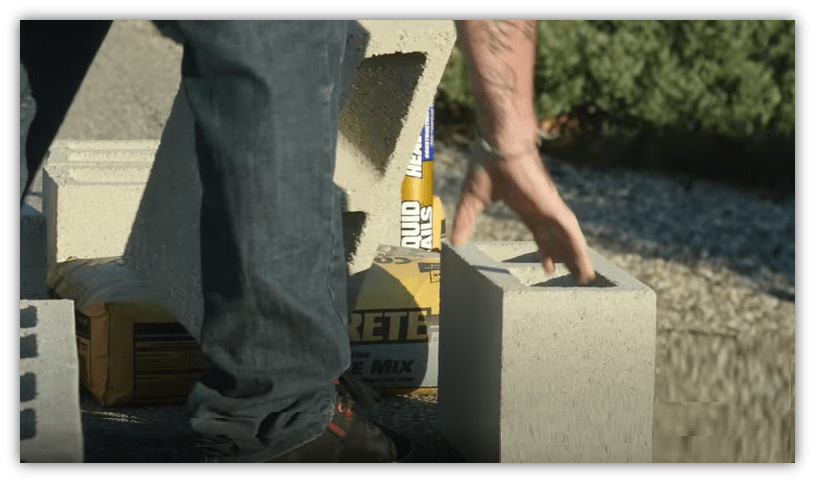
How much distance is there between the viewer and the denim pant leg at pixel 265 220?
6.49ft

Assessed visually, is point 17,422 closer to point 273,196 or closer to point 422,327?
point 273,196

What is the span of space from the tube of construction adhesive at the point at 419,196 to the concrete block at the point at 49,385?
41.2 inches

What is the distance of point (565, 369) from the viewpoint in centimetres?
237

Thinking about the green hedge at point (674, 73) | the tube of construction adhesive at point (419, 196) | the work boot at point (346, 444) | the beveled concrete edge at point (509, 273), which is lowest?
the work boot at point (346, 444)

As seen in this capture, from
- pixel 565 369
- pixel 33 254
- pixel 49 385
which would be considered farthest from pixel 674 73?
pixel 49 385

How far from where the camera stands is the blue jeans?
1.98 m

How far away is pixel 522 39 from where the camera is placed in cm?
225

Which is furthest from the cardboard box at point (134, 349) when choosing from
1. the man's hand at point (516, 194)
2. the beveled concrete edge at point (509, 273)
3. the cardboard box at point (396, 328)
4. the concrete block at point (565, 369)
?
the man's hand at point (516, 194)

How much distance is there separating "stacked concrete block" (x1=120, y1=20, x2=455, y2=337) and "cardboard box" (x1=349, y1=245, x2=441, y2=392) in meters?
0.06

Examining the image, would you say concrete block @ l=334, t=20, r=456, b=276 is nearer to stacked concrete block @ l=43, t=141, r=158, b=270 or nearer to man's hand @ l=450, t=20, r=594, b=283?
man's hand @ l=450, t=20, r=594, b=283

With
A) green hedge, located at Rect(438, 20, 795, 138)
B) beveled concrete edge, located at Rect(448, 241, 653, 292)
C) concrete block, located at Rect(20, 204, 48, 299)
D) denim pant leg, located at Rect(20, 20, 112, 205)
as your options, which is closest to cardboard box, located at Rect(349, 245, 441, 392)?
beveled concrete edge, located at Rect(448, 241, 653, 292)

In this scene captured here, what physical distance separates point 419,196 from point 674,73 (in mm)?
1581

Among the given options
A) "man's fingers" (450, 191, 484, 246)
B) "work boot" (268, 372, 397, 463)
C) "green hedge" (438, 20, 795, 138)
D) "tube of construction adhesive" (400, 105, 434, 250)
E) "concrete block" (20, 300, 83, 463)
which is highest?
"green hedge" (438, 20, 795, 138)

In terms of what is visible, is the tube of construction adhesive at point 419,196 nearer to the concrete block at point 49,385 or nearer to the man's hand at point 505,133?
the concrete block at point 49,385
